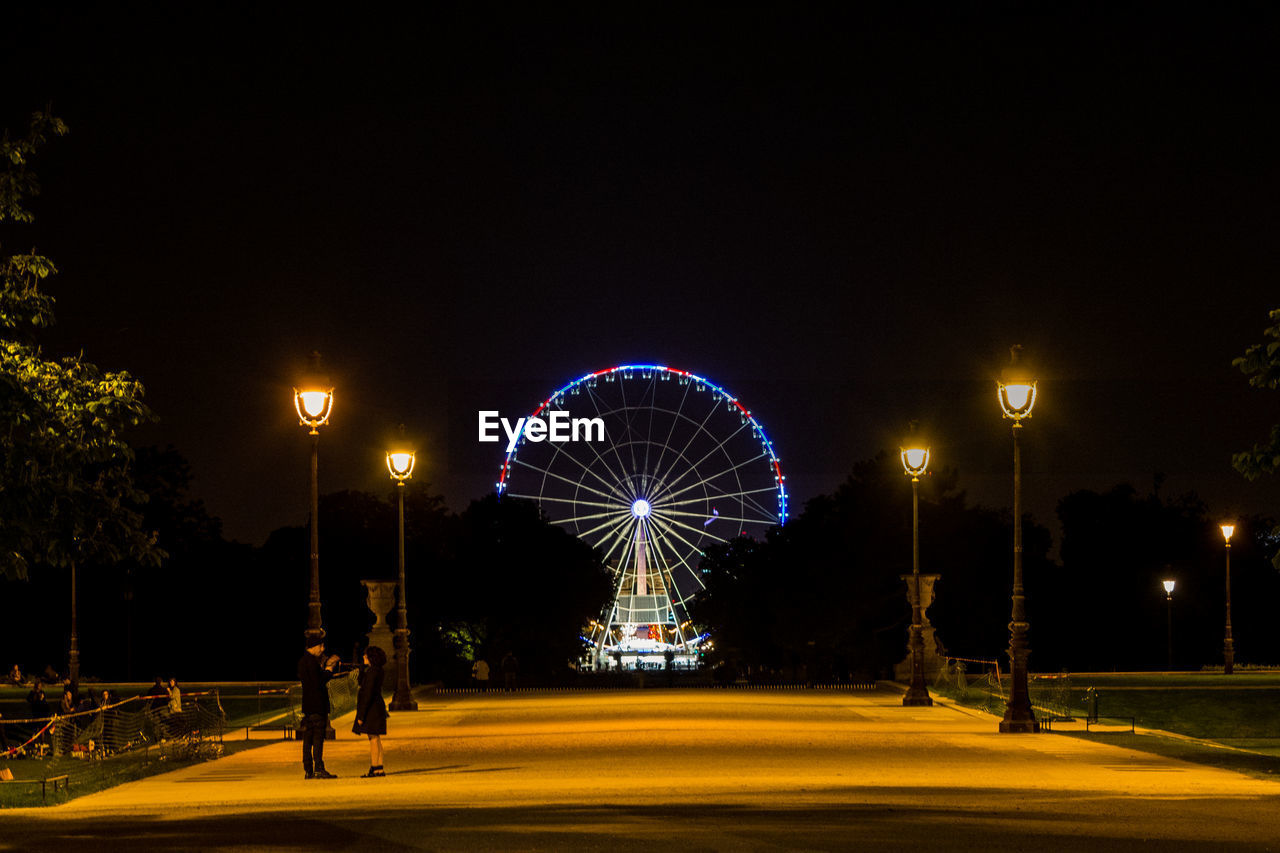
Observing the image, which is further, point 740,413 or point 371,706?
point 740,413

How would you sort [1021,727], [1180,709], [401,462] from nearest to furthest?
1. [1021,727]
2. [401,462]
3. [1180,709]

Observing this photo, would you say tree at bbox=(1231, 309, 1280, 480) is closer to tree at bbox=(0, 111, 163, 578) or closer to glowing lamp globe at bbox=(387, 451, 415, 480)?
tree at bbox=(0, 111, 163, 578)

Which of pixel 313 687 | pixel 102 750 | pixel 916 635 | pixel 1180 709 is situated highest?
pixel 313 687

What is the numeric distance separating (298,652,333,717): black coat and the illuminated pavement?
0.86 m

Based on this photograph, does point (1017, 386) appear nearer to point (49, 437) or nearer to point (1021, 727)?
point (1021, 727)

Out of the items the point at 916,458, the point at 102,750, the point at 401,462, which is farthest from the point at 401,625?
the point at 102,750

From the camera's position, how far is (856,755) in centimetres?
2408

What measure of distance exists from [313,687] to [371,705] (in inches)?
27.7

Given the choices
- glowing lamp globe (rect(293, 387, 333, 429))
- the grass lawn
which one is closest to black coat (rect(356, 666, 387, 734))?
glowing lamp globe (rect(293, 387, 333, 429))

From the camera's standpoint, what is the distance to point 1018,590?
2934 cm

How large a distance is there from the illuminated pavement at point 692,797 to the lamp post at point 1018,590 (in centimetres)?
61

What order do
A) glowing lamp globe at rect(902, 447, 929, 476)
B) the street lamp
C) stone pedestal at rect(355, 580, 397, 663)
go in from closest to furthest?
the street lamp < glowing lamp globe at rect(902, 447, 929, 476) < stone pedestal at rect(355, 580, 397, 663)

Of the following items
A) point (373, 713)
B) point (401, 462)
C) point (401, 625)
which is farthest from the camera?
point (401, 625)

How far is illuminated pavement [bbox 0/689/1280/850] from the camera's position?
14367 mm
